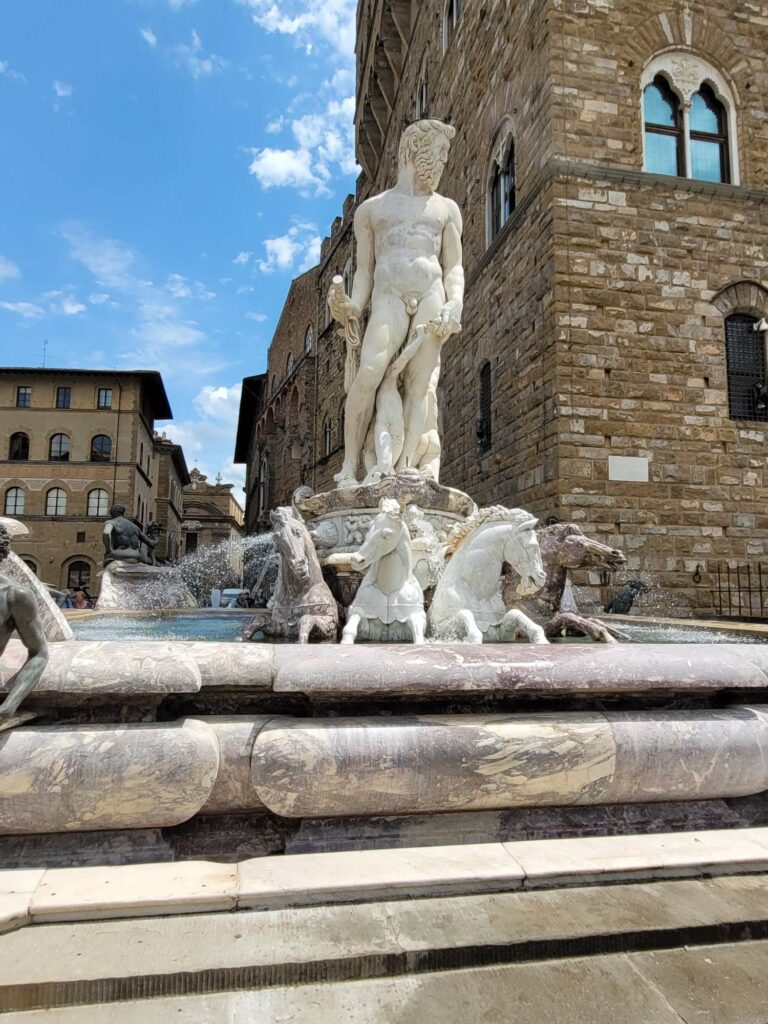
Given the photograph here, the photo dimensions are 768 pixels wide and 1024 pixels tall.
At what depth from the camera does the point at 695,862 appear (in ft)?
7.48

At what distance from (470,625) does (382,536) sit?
65 centimetres

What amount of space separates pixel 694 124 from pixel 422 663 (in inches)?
503

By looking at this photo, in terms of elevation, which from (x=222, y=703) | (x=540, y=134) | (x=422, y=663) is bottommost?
(x=222, y=703)

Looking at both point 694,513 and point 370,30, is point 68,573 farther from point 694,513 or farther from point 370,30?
point 694,513

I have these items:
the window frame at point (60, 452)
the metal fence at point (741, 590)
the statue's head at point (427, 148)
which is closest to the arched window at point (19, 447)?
the window frame at point (60, 452)

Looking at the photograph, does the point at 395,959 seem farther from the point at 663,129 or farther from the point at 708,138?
the point at 708,138

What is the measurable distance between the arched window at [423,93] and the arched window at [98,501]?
2936cm

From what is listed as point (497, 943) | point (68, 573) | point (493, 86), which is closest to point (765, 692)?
point (497, 943)

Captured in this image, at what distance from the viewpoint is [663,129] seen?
11555mm

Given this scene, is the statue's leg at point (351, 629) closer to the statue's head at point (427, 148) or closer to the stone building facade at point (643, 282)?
the statue's head at point (427, 148)

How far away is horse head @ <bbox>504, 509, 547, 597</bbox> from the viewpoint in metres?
3.66

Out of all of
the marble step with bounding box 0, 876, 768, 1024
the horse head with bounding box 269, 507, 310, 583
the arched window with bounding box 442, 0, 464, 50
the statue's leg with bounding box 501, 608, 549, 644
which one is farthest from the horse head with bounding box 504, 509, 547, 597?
the arched window with bounding box 442, 0, 464, 50

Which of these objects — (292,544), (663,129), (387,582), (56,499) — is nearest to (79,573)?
(56,499)

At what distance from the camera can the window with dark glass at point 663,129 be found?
451 inches
